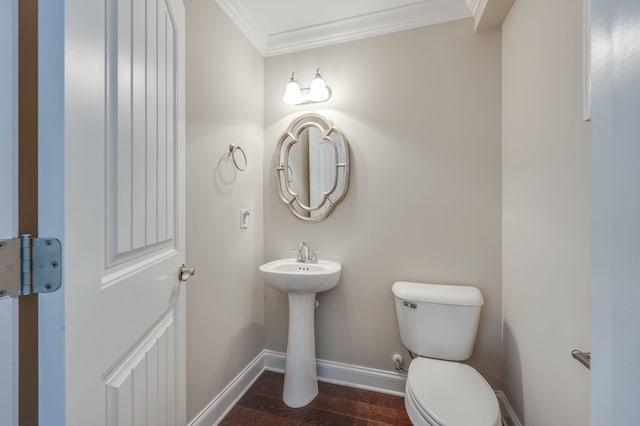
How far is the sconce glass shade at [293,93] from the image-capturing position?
180 cm

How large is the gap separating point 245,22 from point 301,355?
7.04 ft

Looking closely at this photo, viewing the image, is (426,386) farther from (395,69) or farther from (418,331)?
(395,69)

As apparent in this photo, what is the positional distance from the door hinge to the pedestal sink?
1151 mm

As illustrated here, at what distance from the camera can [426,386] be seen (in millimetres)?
1160

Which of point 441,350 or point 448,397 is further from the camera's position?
point 441,350

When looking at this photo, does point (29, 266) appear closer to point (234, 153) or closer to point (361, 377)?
point (234, 153)

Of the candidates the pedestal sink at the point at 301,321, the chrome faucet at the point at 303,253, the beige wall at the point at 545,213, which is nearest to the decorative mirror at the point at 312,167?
the chrome faucet at the point at 303,253

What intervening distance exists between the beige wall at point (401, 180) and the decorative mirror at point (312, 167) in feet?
0.24

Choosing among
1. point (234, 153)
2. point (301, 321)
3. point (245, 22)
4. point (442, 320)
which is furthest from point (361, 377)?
point (245, 22)

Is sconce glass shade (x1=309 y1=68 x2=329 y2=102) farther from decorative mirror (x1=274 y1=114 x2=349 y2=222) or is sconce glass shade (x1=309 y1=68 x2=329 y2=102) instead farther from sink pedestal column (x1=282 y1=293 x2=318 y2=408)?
sink pedestal column (x1=282 y1=293 x2=318 y2=408)

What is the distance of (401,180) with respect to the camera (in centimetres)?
171

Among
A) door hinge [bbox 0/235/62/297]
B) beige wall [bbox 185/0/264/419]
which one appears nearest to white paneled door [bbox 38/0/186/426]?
door hinge [bbox 0/235/62/297]

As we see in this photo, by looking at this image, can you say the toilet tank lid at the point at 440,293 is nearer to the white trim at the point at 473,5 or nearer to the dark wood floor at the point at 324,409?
the dark wood floor at the point at 324,409

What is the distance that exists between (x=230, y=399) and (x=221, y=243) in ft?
3.07
